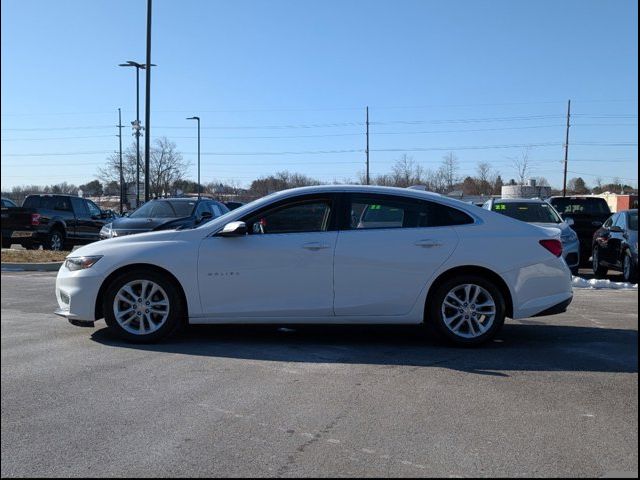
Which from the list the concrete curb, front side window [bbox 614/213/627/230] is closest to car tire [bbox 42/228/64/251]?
the concrete curb

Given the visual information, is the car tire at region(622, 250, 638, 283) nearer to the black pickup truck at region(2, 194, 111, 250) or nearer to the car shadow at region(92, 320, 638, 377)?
the car shadow at region(92, 320, 638, 377)

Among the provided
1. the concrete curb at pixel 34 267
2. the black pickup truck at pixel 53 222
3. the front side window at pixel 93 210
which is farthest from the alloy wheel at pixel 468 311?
the front side window at pixel 93 210

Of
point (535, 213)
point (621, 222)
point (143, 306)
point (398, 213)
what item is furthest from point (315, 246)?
point (535, 213)

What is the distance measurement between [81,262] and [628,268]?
989 cm

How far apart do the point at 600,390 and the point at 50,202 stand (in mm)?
16702

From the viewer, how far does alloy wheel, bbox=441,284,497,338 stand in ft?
20.6

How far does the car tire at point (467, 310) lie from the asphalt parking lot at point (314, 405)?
165mm

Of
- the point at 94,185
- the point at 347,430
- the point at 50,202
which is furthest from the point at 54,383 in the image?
the point at 94,185

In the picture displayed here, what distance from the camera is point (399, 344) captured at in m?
6.48

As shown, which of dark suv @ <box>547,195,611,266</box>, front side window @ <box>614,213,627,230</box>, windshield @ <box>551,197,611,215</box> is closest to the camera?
front side window @ <box>614,213,627,230</box>

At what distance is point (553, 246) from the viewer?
6.44m

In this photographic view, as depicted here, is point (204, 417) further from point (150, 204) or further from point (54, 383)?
point (150, 204)

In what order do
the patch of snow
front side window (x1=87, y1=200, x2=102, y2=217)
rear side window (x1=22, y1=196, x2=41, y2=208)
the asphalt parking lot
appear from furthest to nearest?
front side window (x1=87, y1=200, x2=102, y2=217)
rear side window (x1=22, y1=196, x2=41, y2=208)
the patch of snow
the asphalt parking lot

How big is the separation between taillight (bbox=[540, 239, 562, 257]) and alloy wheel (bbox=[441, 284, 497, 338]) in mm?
786
